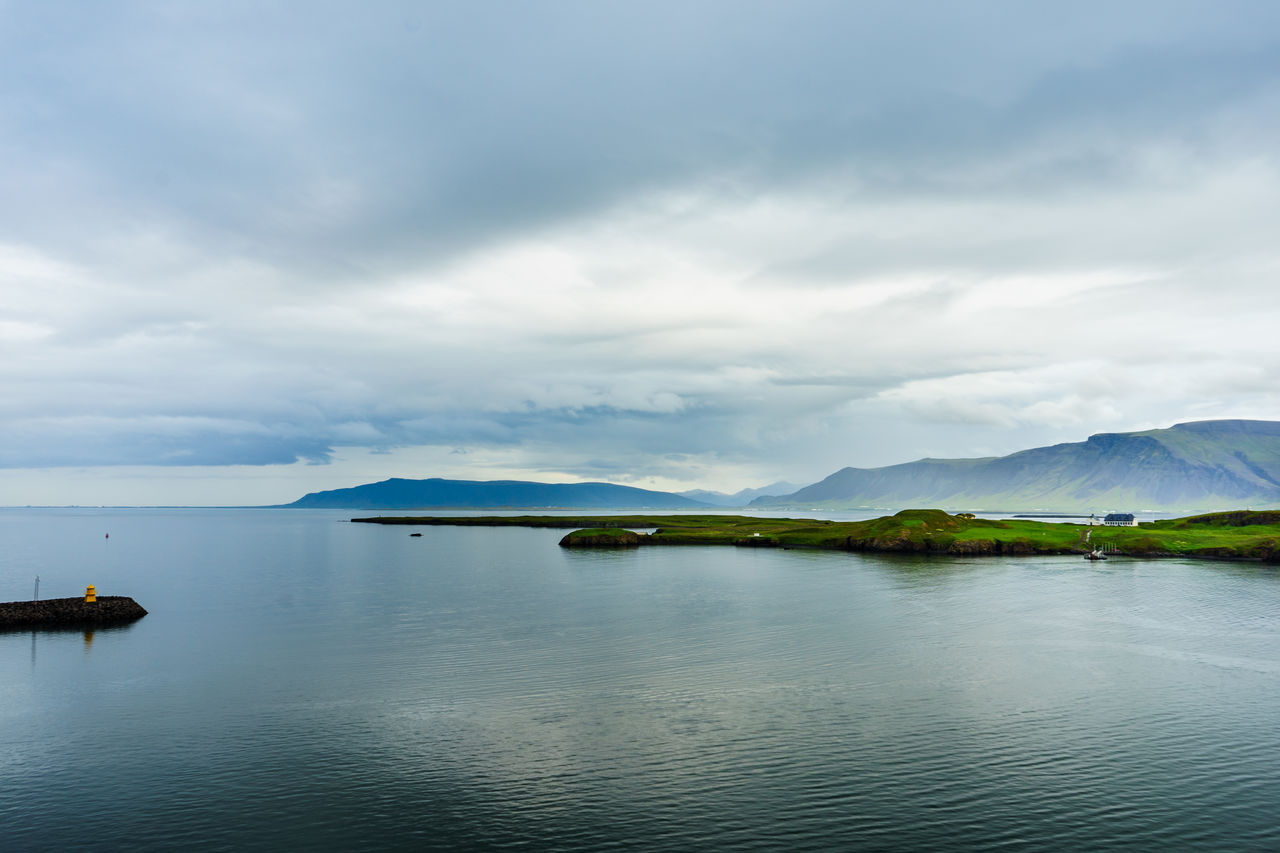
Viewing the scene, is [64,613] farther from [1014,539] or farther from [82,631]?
[1014,539]

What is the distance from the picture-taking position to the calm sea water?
26.7 metres

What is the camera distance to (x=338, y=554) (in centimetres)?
15700

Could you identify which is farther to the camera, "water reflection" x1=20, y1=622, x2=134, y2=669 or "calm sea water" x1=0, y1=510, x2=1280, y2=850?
"water reflection" x1=20, y1=622, x2=134, y2=669

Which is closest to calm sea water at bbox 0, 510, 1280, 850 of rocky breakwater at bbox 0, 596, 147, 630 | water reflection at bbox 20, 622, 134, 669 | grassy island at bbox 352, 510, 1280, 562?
water reflection at bbox 20, 622, 134, 669

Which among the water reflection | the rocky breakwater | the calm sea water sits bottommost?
the calm sea water

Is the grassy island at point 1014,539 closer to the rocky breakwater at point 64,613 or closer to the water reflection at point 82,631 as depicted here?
the rocky breakwater at point 64,613

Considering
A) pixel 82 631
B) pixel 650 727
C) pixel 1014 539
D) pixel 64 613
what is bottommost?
pixel 650 727

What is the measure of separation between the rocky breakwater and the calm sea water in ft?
10.8

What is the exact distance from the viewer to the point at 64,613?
7025 centimetres

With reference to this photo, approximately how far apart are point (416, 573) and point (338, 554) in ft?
166

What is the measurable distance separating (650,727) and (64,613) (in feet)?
213

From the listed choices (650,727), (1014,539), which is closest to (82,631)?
(650,727)

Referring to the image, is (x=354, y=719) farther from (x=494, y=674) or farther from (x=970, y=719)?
(x=970, y=719)

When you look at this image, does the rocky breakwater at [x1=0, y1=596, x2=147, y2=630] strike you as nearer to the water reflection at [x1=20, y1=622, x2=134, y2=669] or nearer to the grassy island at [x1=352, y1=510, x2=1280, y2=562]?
the water reflection at [x1=20, y1=622, x2=134, y2=669]
